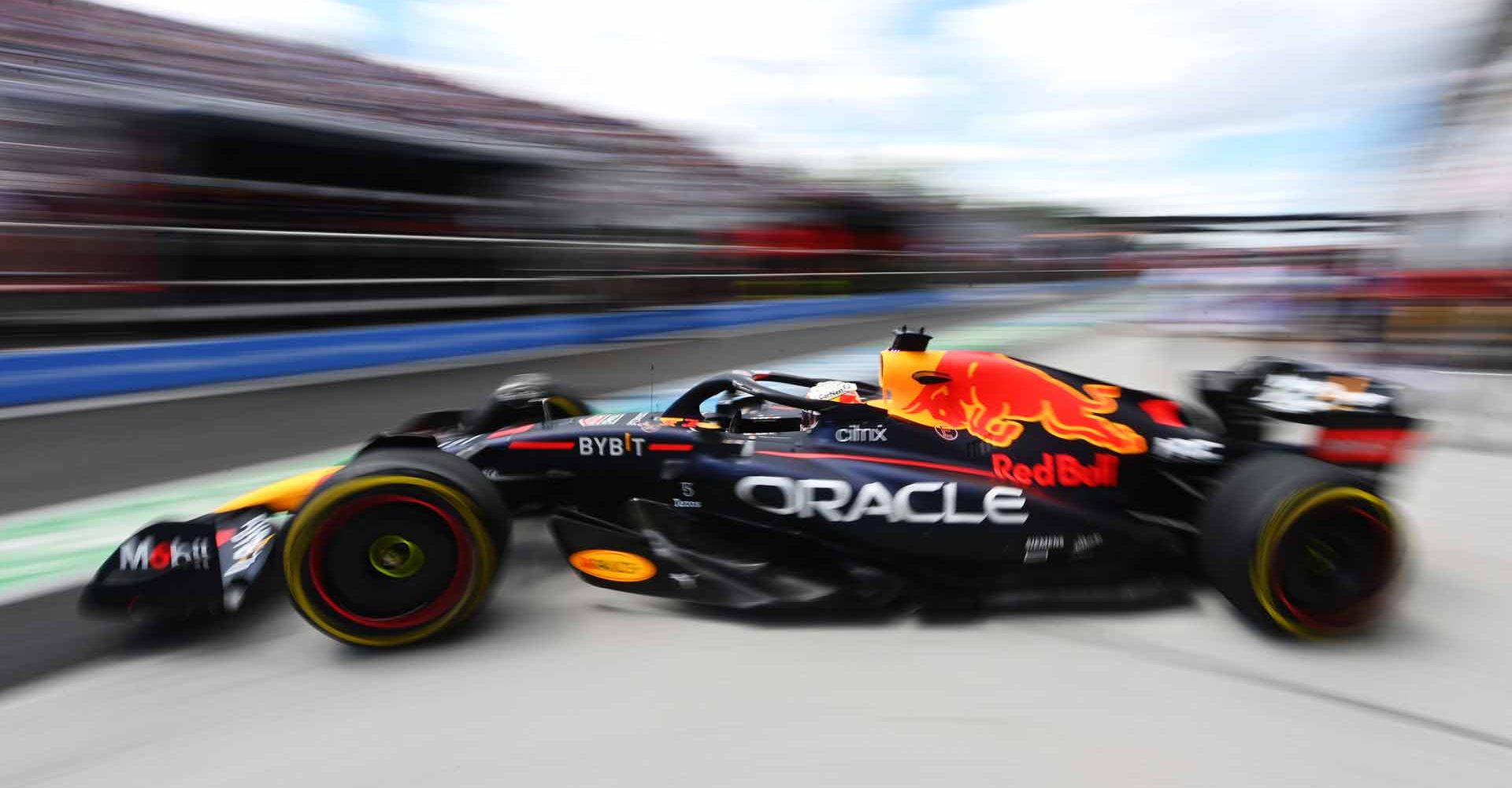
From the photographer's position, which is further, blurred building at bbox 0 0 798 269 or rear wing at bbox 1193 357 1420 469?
blurred building at bbox 0 0 798 269

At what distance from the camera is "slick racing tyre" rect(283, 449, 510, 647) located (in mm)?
2635

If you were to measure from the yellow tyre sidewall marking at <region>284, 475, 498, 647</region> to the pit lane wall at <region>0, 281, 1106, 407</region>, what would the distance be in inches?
194

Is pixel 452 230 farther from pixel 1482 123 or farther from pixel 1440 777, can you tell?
pixel 1482 123

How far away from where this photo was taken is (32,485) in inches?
174

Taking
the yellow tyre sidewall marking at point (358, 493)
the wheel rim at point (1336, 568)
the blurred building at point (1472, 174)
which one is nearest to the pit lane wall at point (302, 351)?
the yellow tyre sidewall marking at point (358, 493)

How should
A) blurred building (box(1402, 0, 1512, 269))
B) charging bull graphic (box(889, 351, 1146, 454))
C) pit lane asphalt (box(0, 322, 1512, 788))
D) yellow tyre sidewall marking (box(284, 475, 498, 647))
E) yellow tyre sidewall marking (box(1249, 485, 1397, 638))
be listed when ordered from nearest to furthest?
1. pit lane asphalt (box(0, 322, 1512, 788))
2. yellow tyre sidewall marking (box(284, 475, 498, 647))
3. yellow tyre sidewall marking (box(1249, 485, 1397, 638))
4. charging bull graphic (box(889, 351, 1146, 454))
5. blurred building (box(1402, 0, 1512, 269))

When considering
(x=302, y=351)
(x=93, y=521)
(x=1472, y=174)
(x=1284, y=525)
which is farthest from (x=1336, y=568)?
(x=1472, y=174)

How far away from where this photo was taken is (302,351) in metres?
7.73

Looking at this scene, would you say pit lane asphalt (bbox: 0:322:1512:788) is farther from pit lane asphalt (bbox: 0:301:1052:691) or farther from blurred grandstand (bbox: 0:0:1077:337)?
blurred grandstand (bbox: 0:0:1077:337)

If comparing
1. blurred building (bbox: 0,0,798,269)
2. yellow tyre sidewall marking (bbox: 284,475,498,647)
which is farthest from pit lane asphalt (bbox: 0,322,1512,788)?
blurred building (bbox: 0,0,798,269)

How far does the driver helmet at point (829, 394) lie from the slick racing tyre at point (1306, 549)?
50.8 inches

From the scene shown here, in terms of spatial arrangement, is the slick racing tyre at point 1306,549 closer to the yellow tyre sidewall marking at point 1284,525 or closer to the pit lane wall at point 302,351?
the yellow tyre sidewall marking at point 1284,525

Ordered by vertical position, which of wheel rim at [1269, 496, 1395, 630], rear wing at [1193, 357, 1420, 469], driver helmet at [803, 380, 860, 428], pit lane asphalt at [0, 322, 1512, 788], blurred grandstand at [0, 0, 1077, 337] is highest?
blurred grandstand at [0, 0, 1077, 337]

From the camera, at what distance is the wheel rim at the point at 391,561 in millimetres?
2660
